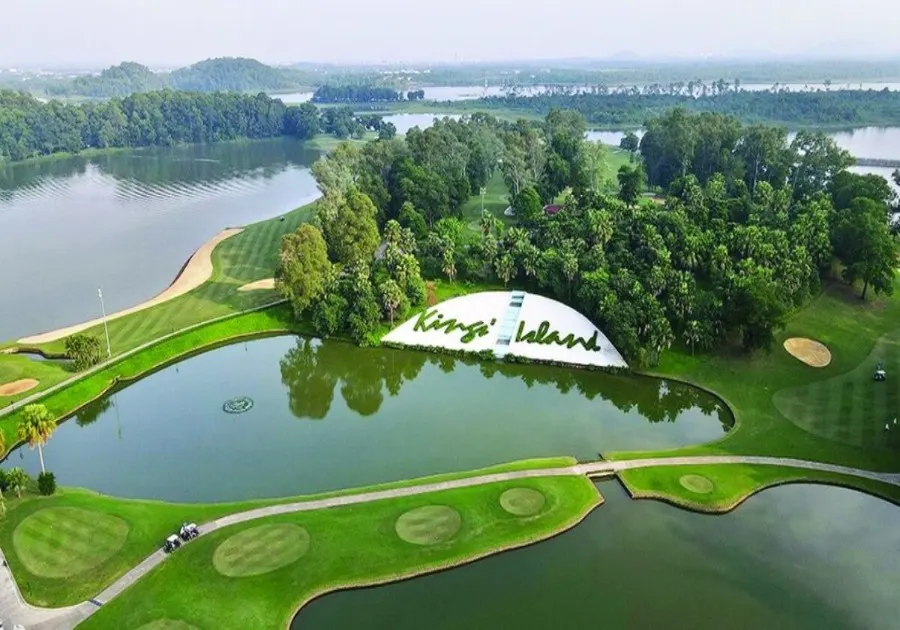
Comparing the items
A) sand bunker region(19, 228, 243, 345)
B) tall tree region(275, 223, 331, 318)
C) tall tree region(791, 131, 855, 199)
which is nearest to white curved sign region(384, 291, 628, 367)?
tall tree region(275, 223, 331, 318)

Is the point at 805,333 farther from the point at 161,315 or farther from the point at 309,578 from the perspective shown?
the point at 161,315

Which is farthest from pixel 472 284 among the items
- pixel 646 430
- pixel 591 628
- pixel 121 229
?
pixel 121 229

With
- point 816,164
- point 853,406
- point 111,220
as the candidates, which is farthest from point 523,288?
point 111,220

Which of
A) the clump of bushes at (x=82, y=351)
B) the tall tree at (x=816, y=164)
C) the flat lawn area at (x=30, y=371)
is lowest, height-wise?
the flat lawn area at (x=30, y=371)

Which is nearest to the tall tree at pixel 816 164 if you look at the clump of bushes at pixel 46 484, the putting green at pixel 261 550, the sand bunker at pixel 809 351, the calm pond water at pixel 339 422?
the sand bunker at pixel 809 351

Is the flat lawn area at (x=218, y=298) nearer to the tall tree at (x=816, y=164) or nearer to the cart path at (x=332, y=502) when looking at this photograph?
the cart path at (x=332, y=502)

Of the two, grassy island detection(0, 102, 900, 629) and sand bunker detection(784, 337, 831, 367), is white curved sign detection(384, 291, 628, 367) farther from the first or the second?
sand bunker detection(784, 337, 831, 367)
